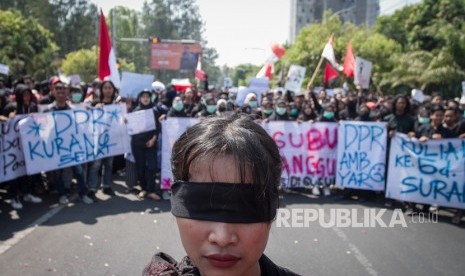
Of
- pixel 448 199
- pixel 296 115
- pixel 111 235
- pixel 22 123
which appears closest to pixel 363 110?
pixel 296 115

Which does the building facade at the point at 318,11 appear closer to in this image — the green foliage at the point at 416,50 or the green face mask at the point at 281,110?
the green foliage at the point at 416,50

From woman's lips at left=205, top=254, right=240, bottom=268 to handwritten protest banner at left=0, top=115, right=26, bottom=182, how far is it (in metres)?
5.75

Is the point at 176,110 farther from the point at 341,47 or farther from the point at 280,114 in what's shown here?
the point at 341,47

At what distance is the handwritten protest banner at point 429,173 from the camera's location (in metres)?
6.34

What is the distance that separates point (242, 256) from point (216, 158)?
0.24 m

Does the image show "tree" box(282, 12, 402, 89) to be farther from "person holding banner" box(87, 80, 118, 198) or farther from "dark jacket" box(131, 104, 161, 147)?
"person holding banner" box(87, 80, 118, 198)

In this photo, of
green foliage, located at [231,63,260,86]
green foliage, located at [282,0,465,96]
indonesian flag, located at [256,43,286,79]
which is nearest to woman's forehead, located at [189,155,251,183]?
indonesian flag, located at [256,43,286,79]

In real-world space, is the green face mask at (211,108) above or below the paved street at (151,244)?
above

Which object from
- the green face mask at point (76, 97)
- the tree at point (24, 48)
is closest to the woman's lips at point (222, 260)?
the green face mask at point (76, 97)

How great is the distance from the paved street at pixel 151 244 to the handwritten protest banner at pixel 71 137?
0.74m

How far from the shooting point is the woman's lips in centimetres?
95

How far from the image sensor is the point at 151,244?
15.7 ft

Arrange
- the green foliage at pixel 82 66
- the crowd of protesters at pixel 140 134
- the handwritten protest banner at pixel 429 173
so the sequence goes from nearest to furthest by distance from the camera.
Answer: the handwritten protest banner at pixel 429 173, the crowd of protesters at pixel 140 134, the green foliage at pixel 82 66

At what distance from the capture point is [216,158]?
101 cm
